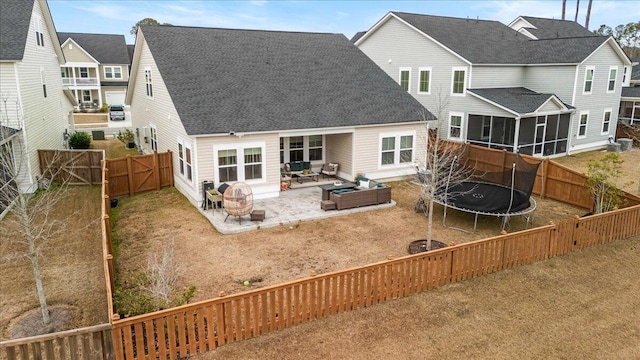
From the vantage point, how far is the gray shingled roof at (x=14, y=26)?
17.2 metres

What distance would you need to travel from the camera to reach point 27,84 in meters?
18.6

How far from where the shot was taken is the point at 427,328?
867 centimetres

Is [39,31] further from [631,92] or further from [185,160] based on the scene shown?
[631,92]

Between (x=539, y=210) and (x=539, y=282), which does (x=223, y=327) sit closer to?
(x=539, y=282)

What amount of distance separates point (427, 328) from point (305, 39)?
1808cm

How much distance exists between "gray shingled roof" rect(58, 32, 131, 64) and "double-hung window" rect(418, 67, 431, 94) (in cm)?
3866

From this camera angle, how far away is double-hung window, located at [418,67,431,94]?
91.0ft

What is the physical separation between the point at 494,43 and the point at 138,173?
23.1 meters

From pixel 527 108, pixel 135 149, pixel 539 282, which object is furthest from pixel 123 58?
pixel 539 282

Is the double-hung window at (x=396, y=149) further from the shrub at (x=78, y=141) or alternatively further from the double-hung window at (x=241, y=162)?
the shrub at (x=78, y=141)

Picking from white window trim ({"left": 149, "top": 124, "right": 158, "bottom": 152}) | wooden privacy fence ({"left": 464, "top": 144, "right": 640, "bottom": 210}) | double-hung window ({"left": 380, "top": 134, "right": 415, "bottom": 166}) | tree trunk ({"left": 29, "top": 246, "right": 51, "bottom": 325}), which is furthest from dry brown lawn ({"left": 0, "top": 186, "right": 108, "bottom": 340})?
wooden privacy fence ({"left": 464, "top": 144, "right": 640, "bottom": 210})

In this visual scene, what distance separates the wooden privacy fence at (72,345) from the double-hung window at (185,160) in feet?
33.8

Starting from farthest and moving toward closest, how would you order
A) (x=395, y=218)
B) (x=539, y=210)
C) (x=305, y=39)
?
(x=305, y=39) → (x=539, y=210) → (x=395, y=218)

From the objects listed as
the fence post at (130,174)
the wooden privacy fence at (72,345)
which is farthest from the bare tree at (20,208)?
the wooden privacy fence at (72,345)
